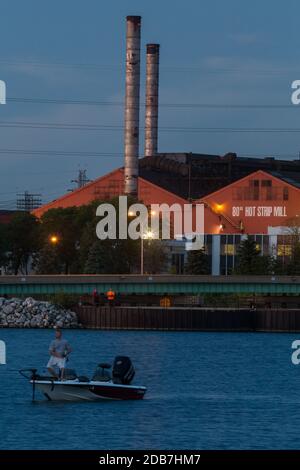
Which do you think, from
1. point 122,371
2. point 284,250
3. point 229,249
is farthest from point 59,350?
point 229,249

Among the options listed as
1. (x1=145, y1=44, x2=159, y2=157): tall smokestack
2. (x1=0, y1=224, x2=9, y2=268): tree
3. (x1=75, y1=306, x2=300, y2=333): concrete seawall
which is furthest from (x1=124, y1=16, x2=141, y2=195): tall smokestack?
(x1=75, y1=306, x2=300, y2=333): concrete seawall

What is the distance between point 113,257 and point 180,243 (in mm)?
13886

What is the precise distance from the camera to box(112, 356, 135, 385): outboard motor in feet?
209

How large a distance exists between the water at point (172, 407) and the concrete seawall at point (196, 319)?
26486 mm

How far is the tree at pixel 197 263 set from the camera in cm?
16125

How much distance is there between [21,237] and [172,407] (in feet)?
378

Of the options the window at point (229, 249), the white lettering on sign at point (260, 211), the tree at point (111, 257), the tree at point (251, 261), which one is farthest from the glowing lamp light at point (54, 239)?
the tree at point (251, 261)

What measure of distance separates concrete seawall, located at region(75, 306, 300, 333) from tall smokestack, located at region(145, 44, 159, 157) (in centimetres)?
6284

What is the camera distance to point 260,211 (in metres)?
173

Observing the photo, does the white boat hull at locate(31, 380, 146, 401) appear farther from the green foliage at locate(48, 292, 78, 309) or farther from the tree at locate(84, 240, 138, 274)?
the tree at locate(84, 240, 138, 274)

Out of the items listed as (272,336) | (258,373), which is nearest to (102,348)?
(258,373)
